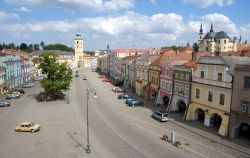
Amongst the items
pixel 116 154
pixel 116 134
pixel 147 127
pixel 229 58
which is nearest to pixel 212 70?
pixel 229 58

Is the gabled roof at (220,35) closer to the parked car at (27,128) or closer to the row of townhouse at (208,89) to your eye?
the row of townhouse at (208,89)

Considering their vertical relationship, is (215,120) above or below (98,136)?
above

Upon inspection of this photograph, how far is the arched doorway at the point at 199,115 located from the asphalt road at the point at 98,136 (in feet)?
15.2

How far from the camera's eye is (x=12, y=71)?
79.8 m

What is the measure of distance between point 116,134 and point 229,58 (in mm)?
17166

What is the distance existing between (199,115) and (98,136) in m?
16.8

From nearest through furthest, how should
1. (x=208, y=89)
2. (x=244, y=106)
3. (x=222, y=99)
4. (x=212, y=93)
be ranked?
(x=244, y=106) < (x=222, y=99) < (x=212, y=93) < (x=208, y=89)

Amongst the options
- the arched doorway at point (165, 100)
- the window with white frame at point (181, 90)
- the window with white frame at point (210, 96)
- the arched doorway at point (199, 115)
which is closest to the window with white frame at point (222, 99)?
the window with white frame at point (210, 96)

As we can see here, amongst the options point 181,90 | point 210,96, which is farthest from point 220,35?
point 210,96

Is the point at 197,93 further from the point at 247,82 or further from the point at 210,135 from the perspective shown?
the point at 247,82

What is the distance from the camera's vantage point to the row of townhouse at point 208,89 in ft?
108

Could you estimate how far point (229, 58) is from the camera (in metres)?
36.1

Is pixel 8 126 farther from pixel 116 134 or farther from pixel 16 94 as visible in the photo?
pixel 16 94

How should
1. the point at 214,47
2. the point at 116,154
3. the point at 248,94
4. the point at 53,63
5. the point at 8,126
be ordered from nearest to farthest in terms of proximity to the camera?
the point at 116,154 < the point at 248,94 < the point at 8,126 < the point at 53,63 < the point at 214,47
